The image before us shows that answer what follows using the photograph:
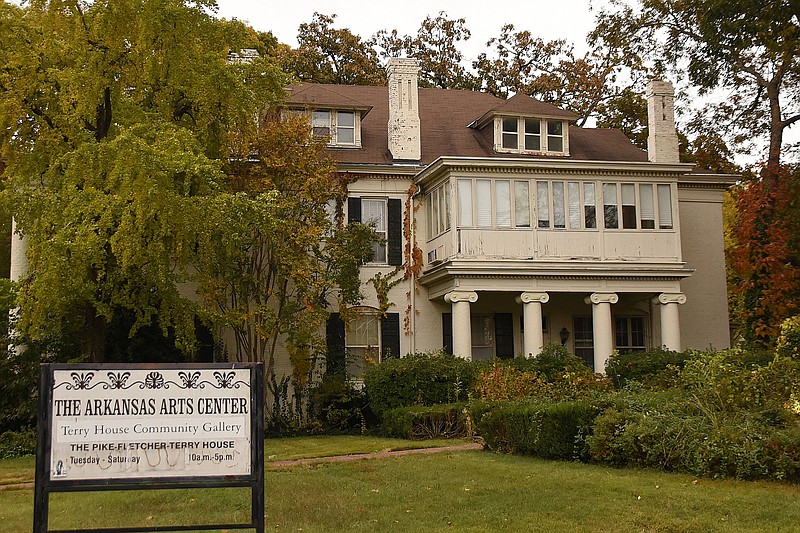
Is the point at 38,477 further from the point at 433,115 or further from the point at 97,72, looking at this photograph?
the point at 433,115

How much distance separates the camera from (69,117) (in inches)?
738

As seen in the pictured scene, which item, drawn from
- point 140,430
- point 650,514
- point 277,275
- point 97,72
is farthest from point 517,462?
point 97,72

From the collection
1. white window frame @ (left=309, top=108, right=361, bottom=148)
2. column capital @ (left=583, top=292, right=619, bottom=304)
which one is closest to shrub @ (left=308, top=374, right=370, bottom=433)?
column capital @ (left=583, top=292, right=619, bottom=304)

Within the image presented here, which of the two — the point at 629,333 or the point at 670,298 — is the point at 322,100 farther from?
the point at 629,333

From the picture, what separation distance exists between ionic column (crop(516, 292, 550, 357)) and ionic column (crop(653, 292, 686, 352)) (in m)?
3.38

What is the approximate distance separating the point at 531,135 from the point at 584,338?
6.06 meters

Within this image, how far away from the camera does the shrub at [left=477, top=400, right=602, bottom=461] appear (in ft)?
43.5

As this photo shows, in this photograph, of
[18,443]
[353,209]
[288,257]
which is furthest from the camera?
[353,209]

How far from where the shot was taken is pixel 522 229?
24156mm

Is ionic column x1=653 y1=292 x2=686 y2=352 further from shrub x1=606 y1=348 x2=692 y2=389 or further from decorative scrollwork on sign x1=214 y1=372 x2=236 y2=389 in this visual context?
decorative scrollwork on sign x1=214 y1=372 x2=236 y2=389

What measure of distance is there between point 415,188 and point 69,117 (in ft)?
32.6

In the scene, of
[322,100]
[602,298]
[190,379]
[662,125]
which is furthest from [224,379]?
[662,125]

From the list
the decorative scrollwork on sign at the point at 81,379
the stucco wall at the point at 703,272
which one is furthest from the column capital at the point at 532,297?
the decorative scrollwork on sign at the point at 81,379

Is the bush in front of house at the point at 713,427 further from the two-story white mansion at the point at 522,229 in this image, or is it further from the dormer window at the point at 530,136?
the dormer window at the point at 530,136
